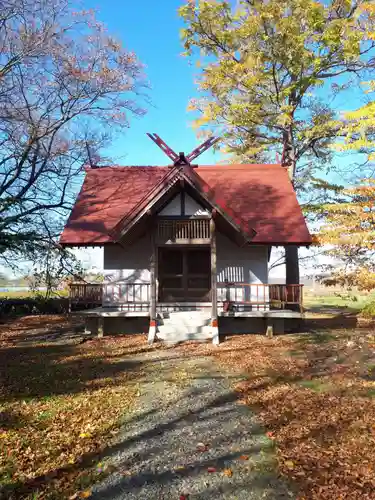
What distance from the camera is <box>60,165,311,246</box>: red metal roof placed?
14.3 meters

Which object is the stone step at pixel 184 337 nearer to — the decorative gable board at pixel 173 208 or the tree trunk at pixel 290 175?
the decorative gable board at pixel 173 208

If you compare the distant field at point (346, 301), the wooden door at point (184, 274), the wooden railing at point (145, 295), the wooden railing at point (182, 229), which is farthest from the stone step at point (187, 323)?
the distant field at point (346, 301)

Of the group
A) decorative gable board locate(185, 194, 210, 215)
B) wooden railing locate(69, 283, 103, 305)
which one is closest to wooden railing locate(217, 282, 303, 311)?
decorative gable board locate(185, 194, 210, 215)

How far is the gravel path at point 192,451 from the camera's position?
3889mm

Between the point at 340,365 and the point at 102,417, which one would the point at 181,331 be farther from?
the point at 102,417

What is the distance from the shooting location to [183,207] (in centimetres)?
1362

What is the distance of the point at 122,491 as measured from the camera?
12.8 feet

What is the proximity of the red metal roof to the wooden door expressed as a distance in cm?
252

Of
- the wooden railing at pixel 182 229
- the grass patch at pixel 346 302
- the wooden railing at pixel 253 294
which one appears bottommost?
the grass patch at pixel 346 302

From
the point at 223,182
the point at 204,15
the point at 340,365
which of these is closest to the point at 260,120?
the point at 223,182

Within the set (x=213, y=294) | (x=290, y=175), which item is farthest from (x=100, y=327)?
(x=290, y=175)

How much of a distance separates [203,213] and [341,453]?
985cm

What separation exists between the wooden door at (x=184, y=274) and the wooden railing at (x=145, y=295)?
120 cm

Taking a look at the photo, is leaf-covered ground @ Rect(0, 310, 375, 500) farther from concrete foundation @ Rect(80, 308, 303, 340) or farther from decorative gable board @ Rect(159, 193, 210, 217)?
decorative gable board @ Rect(159, 193, 210, 217)
